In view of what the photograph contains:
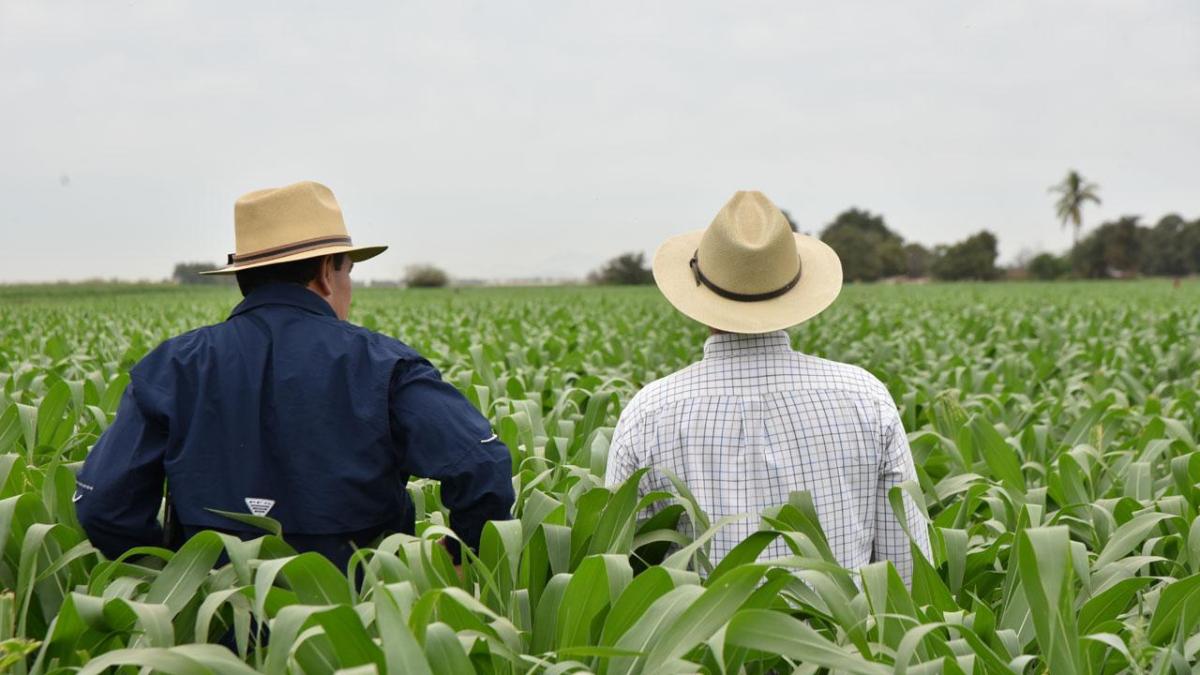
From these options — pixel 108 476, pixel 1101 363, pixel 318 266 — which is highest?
pixel 318 266

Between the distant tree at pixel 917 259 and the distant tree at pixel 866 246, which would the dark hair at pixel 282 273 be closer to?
the distant tree at pixel 866 246

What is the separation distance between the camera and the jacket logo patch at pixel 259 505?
83.6 inches

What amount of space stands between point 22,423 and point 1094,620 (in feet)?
10.4

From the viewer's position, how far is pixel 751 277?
246 centimetres

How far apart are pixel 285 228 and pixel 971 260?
78.4 meters

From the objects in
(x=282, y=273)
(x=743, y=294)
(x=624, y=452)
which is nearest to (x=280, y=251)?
(x=282, y=273)

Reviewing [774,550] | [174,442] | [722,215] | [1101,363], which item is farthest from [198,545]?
[1101,363]

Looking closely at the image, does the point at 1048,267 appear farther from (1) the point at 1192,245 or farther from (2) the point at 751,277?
(2) the point at 751,277

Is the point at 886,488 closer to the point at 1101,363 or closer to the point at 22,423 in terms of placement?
the point at 22,423

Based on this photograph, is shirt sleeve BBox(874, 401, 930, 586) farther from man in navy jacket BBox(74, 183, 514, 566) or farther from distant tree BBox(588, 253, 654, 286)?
distant tree BBox(588, 253, 654, 286)

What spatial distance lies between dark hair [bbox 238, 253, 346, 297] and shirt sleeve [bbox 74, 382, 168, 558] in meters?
0.35

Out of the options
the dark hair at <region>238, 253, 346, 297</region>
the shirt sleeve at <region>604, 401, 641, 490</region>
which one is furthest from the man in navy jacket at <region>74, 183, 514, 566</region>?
the shirt sleeve at <region>604, 401, 641, 490</region>

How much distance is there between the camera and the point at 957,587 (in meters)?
2.53

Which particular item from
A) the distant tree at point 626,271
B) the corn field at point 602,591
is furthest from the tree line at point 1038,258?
the corn field at point 602,591
